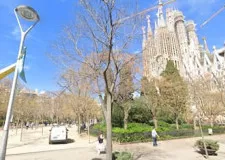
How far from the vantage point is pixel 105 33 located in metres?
9.58

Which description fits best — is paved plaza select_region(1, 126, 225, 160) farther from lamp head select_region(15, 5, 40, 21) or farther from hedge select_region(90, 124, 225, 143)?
lamp head select_region(15, 5, 40, 21)

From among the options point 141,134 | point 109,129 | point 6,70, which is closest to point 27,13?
point 6,70

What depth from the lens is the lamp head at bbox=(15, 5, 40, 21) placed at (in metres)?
6.29

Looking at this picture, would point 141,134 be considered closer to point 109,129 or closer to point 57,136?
point 57,136

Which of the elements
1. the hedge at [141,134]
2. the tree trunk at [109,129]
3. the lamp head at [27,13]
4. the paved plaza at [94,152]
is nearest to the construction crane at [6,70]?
the lamp head at [27,13]

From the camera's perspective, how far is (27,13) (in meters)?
6.52

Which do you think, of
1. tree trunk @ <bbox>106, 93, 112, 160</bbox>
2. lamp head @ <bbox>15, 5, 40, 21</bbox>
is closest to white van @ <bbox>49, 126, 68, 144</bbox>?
tree trunk @ <bbox>106, 93, 112, 160</bbox>

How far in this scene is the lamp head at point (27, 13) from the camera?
248 inches

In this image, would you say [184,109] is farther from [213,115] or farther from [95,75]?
[95,75]

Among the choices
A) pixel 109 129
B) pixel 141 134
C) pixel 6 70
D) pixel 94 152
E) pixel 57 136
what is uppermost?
pixel 6 70

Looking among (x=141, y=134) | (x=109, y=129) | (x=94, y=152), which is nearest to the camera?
(x=109, y=129)

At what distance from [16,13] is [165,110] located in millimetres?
27808

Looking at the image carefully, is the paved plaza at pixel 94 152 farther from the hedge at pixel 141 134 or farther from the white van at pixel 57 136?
the white van at pixel 57 136

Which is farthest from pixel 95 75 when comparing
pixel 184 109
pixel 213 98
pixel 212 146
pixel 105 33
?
pixel 213 98
